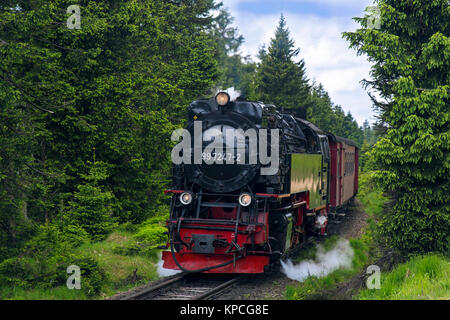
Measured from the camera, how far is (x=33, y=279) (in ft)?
26.2

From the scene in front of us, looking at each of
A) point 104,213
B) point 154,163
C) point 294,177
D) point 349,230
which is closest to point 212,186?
point 294,177

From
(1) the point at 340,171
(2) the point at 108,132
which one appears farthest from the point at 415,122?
(2) the point at 108,132

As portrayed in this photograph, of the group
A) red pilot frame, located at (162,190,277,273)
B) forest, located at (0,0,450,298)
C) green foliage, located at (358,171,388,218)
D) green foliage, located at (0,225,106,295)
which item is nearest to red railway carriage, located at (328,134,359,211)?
green foliage, located at (358,171,388,218)

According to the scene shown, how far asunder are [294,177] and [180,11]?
504 inches

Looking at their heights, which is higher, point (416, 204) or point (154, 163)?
point (154, 163)

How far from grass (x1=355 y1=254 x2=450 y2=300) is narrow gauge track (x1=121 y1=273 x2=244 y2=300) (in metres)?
2.54

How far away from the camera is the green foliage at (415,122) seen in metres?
10.7

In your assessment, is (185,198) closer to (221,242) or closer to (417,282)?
(221,242)

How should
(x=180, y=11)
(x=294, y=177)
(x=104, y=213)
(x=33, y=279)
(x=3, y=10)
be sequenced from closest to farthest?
(x=33, y=279) < (x=3, y=10) < (x=294, y=177) < (x=104, y=213) < (x=180, y=11)

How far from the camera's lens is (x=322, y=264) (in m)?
11.2

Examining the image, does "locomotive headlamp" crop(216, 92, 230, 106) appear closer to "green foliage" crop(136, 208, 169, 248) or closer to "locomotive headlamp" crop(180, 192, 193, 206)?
"locomotive headlamp" crop(180, 192, 193, 206)

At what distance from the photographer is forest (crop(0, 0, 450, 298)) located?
8.30 m

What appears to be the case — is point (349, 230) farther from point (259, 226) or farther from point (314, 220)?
point (259, 226)

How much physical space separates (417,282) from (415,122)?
3887mm
